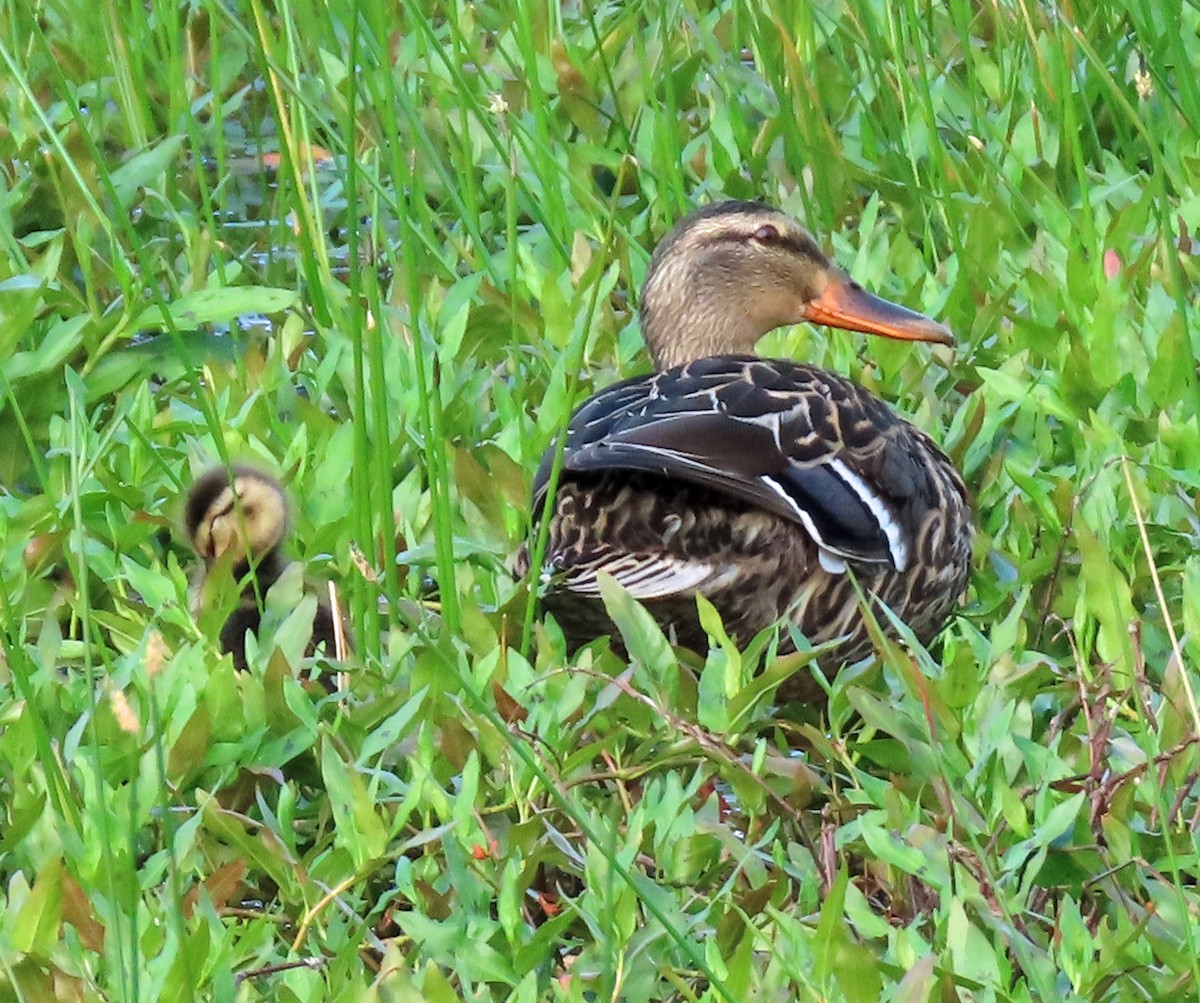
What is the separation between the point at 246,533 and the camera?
3648mm

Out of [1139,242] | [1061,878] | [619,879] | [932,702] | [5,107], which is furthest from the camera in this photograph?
[5,107]

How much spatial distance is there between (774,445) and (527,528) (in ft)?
1.78

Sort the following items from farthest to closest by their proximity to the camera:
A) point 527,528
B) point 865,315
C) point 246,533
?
point 865,315, point 527,528, point 246,533

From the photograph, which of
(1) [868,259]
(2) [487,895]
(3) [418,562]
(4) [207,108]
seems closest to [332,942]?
(2) [487,895]

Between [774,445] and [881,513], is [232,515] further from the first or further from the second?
[881,513]

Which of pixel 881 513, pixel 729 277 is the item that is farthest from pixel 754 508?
pixel 729 277

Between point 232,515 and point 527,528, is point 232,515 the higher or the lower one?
the higher one

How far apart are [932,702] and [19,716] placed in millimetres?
1227

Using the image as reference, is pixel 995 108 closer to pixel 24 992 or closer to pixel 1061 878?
pixel 1061 878

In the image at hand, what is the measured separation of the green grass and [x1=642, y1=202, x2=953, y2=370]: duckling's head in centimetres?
11

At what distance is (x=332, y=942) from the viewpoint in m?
2.78

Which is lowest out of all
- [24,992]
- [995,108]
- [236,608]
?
[995,108]

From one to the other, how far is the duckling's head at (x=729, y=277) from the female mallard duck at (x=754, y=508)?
0.67 meters

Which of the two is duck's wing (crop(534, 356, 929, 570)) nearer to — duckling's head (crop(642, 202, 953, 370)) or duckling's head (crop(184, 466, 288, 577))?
duckling's head (crop(184, 466, 288, 577))
